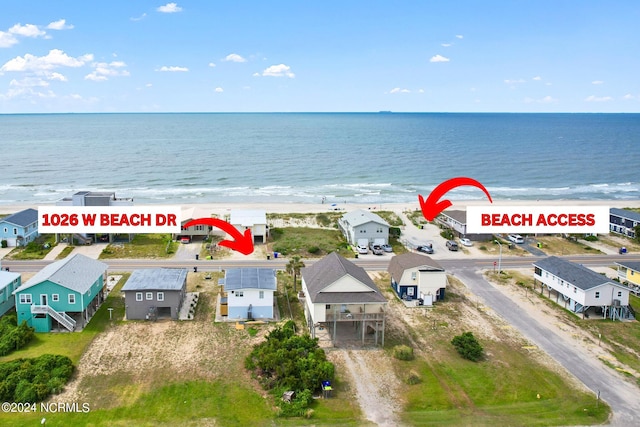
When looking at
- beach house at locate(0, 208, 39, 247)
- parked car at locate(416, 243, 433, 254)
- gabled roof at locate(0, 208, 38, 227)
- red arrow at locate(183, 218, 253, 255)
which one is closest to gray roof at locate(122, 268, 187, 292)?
red arrow at locate(183, 218, 253, 255)

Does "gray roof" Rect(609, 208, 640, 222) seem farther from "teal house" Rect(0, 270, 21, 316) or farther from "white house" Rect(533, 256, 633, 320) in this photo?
"teal house" Rect(0, 270, 21, 316)

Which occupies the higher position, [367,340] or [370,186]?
[370,186]

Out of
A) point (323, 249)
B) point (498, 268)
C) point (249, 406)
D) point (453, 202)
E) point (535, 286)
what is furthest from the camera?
point (453, 202)

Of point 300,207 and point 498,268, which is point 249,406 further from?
point 300,207

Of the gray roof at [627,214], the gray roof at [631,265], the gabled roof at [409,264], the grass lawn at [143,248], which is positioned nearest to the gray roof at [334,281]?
the gabled roof at [409,264]

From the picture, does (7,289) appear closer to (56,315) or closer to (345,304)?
(56,315)

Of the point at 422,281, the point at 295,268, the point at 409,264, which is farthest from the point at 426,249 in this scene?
the point at 295,268

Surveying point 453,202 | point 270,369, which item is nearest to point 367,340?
point 270,369
